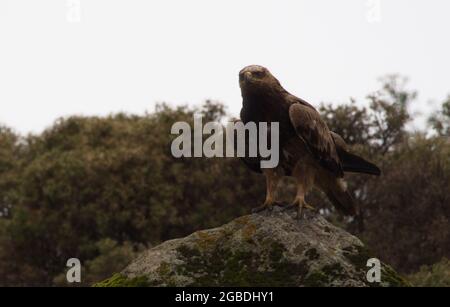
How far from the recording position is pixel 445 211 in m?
45.3

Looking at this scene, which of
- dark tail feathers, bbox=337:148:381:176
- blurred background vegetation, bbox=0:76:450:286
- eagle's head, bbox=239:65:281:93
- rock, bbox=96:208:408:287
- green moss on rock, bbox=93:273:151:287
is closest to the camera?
rock, bbox=96:208:408:287

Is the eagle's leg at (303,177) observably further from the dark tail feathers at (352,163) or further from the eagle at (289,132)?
the dark tail feathers at (352,163)

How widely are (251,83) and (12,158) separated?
153ft

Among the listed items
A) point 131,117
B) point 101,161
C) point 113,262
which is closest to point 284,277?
point 113,262

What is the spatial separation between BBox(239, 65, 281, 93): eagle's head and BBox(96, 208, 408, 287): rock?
5.96 ft

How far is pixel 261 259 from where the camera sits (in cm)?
1349

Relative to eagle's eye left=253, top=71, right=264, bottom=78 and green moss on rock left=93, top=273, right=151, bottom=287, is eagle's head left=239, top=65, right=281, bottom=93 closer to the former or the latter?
eagle's eye left=253, top=71, right=264, bottom=78

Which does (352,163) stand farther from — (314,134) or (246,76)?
(246,76)

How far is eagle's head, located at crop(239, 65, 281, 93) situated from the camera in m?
14.5

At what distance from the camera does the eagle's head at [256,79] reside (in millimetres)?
14549

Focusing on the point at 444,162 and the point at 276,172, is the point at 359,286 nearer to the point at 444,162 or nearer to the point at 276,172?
the point at 276,172

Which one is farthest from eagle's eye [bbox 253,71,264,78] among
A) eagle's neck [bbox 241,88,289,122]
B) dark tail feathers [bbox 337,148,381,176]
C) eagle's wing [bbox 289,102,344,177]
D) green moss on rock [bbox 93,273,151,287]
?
green moss on rock [bbox 93,273,151,287]

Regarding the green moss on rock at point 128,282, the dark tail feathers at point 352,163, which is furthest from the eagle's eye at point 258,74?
the green moss on rock at point 128,282
